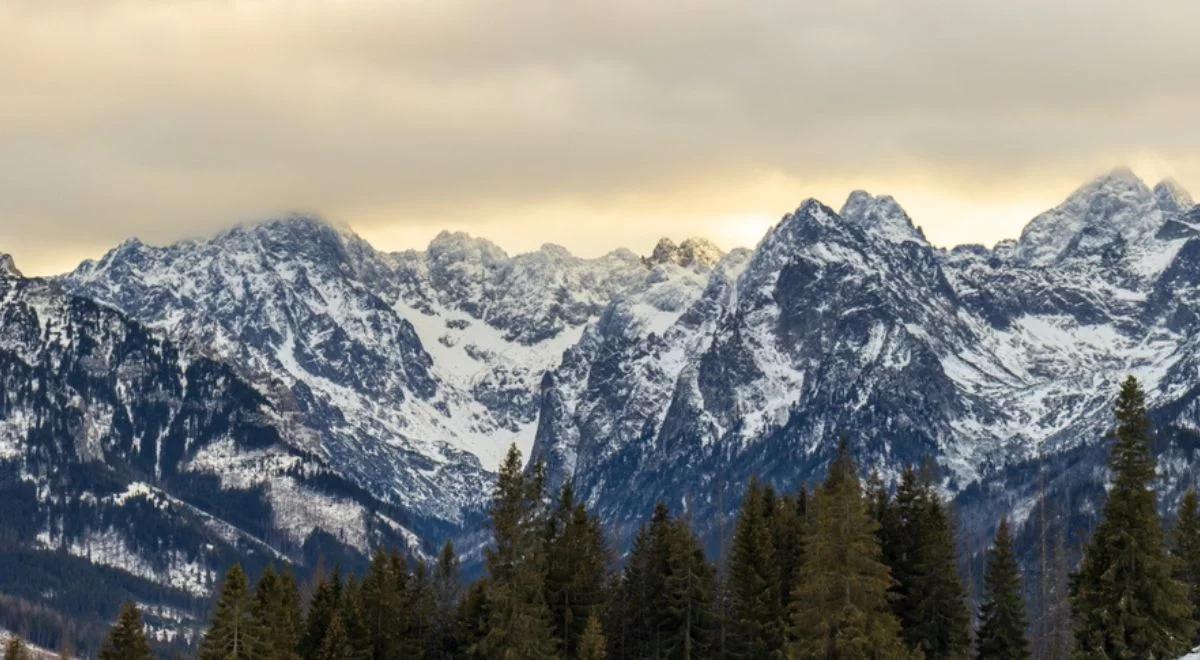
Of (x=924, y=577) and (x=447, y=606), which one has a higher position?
(x=924, y=577)

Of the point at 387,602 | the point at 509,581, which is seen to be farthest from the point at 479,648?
the point at 387,602

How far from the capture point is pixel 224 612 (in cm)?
13512

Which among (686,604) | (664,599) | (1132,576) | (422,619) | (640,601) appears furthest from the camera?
(422,619)

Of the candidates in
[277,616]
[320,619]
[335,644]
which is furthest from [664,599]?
[277,616]

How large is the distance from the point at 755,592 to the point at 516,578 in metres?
17.6

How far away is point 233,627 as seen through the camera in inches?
5281

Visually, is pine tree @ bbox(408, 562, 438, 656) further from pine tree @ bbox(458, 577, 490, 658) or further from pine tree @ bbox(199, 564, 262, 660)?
pine tree @ bbox(199, 564, 262, 660)

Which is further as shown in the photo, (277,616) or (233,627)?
(277,616)

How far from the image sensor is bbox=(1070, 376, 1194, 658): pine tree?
118938 mm

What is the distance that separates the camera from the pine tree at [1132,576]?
119m

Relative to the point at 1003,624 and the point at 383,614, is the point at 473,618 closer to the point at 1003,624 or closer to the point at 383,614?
the point at 383,614

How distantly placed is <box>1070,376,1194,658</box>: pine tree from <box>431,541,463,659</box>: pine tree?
54.2 metres

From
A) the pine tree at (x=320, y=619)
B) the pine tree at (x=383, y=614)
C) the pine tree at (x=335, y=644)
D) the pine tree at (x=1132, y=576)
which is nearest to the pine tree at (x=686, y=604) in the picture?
the pine tree at (x=383, y=614)

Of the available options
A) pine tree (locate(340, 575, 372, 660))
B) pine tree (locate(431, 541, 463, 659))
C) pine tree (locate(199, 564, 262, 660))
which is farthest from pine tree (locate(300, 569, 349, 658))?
pine tree (locate(199, 564, 262, 660))
